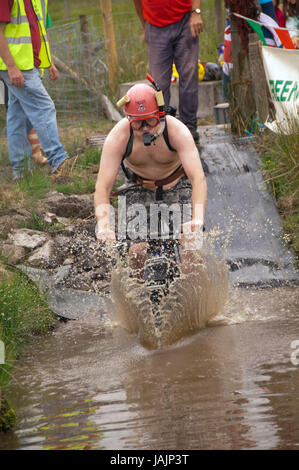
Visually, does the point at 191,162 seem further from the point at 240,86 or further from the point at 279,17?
the point at 279,17

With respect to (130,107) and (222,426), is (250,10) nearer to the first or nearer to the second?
(130,107)

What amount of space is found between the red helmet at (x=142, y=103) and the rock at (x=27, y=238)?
2185 mm

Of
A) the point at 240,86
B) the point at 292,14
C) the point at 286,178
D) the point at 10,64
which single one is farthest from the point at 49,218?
the point at 292,14

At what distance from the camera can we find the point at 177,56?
796cm

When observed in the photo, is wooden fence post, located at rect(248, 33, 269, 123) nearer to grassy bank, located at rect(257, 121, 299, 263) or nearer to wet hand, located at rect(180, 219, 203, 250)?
grassy bank, located at rect(257, 121, 299, 263)

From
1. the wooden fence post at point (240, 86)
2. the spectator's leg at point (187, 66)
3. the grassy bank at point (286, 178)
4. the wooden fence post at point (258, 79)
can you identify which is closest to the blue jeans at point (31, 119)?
the spectator's leg at point (187, 66)

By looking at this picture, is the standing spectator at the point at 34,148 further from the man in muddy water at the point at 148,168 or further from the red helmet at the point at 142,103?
the red helmet at the point at 142,103

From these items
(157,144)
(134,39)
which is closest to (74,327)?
(157,144)

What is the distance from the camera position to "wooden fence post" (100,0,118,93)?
38.7 ft

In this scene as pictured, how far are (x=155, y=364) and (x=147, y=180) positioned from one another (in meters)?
1.50

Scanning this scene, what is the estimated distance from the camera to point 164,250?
5227 mm

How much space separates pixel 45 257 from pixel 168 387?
274 cm

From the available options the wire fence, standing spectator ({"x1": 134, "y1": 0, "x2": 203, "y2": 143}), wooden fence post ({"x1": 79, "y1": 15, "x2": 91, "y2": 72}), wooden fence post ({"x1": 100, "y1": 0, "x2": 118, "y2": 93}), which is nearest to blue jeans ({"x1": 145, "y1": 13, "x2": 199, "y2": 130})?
standing spectator ({"x1": 134, "y1": 0, "x2": 203, "y2": 143})

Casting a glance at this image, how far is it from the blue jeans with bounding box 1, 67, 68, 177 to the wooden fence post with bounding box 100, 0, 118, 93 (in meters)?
3.92
